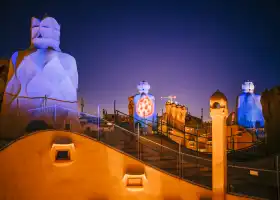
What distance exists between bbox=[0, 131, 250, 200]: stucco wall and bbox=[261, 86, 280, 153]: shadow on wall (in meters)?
5.01

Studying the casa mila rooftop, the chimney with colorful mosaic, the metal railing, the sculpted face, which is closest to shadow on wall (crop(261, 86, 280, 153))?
the casa mila rooftop

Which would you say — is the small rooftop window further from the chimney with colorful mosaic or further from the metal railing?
the chimney with colorful mosaic

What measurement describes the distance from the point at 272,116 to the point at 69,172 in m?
7.30


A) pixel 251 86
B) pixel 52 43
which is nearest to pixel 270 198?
pixel 52 43

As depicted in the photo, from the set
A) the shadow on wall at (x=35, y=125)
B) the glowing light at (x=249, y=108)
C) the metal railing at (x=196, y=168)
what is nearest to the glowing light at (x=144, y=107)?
Answer: the metal railing at (x=196, y=168)

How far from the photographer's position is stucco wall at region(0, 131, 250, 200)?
8367 mm

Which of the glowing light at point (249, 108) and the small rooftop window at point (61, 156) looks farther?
the glowing light at point (249, 108)

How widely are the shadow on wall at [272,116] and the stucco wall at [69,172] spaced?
5.01 metres

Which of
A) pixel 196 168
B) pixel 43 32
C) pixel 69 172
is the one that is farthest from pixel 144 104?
pixel 69 172

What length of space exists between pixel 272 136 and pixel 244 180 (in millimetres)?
2896

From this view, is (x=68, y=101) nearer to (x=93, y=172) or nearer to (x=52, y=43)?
(x=52, y=43)

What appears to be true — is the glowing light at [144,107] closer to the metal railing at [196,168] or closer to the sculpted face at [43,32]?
the metal railing at [196,168]

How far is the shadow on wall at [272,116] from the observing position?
1065 cm

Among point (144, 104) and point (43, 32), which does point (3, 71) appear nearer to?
point (43, 32)
